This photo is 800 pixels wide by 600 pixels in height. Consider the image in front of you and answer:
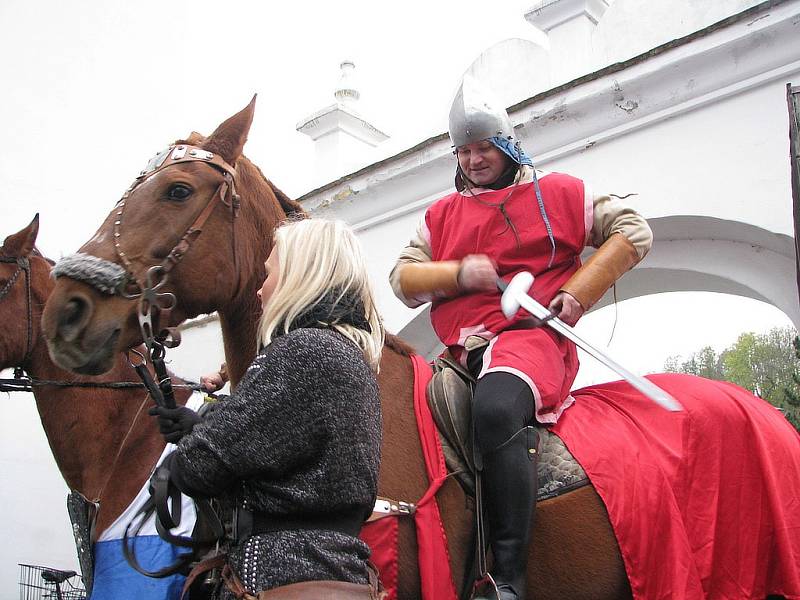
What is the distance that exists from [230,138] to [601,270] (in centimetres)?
128

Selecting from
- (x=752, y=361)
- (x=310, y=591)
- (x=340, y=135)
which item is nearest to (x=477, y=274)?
(x=310, y=591)

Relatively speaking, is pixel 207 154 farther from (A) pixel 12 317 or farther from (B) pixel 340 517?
(A) pixel 12 317

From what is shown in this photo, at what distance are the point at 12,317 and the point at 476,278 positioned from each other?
7.31 ft

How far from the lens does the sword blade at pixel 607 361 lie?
1.83 meters

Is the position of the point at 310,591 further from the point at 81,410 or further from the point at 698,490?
the point at 81,410

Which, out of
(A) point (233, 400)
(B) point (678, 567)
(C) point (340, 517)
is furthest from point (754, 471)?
A: (A) point (233, 400)

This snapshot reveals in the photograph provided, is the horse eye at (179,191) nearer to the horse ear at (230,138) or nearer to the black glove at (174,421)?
the horse ear at (230,138)

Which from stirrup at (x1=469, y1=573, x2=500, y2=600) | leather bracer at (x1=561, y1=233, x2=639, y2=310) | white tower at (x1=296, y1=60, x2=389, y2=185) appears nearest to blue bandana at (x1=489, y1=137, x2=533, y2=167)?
leather bracer at (x1=561, y1=233, x2=639, y2=310)

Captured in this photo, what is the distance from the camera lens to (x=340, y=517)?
161 centimetres

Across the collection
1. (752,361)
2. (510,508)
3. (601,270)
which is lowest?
(510,508)

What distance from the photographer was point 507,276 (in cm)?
254

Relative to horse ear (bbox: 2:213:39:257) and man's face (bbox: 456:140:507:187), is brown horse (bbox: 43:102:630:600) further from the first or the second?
horse ear (bbox: 2:213:39:257)

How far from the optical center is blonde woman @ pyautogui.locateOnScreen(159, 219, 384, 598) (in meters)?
1.52

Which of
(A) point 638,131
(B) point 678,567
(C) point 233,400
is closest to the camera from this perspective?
(C) point 233,400
